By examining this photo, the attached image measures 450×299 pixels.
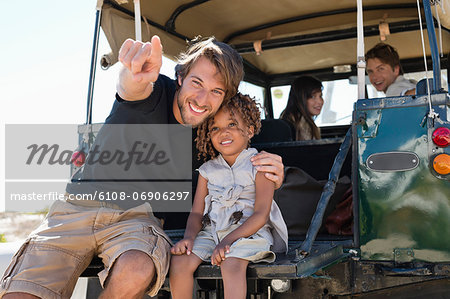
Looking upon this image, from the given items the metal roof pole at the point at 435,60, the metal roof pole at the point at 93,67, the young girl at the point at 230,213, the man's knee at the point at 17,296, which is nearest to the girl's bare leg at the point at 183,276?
the young girl at the point at 230,213

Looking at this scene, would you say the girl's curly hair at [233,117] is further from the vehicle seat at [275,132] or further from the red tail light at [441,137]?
the vehicle seat at [275,132]

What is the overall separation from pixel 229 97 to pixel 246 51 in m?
2.59

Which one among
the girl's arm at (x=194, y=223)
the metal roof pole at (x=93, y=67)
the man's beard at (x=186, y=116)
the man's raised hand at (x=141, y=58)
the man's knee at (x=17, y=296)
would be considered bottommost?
the man's knee at (x=17, y=296)

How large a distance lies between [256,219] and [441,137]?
1.05 meters

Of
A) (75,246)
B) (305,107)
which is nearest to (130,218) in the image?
(75,246)

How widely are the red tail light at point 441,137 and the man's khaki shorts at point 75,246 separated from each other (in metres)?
1.45

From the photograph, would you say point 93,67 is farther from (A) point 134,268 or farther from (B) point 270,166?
(A) point 134,268

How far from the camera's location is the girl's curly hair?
287 cm

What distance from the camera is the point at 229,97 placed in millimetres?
2869

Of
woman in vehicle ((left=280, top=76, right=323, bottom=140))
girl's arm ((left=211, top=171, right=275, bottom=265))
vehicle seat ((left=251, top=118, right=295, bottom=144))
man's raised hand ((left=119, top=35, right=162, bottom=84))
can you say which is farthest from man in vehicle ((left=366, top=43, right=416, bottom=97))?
man's raised hand ((left=119, top=35, right=162, bottom=84))

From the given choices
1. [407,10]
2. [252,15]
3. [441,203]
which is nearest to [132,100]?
[441,203]

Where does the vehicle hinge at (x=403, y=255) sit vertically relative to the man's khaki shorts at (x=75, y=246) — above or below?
below

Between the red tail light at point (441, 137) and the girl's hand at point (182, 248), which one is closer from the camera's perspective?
the girl's hand at point (182, 248)

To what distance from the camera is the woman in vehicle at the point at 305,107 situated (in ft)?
16.5
